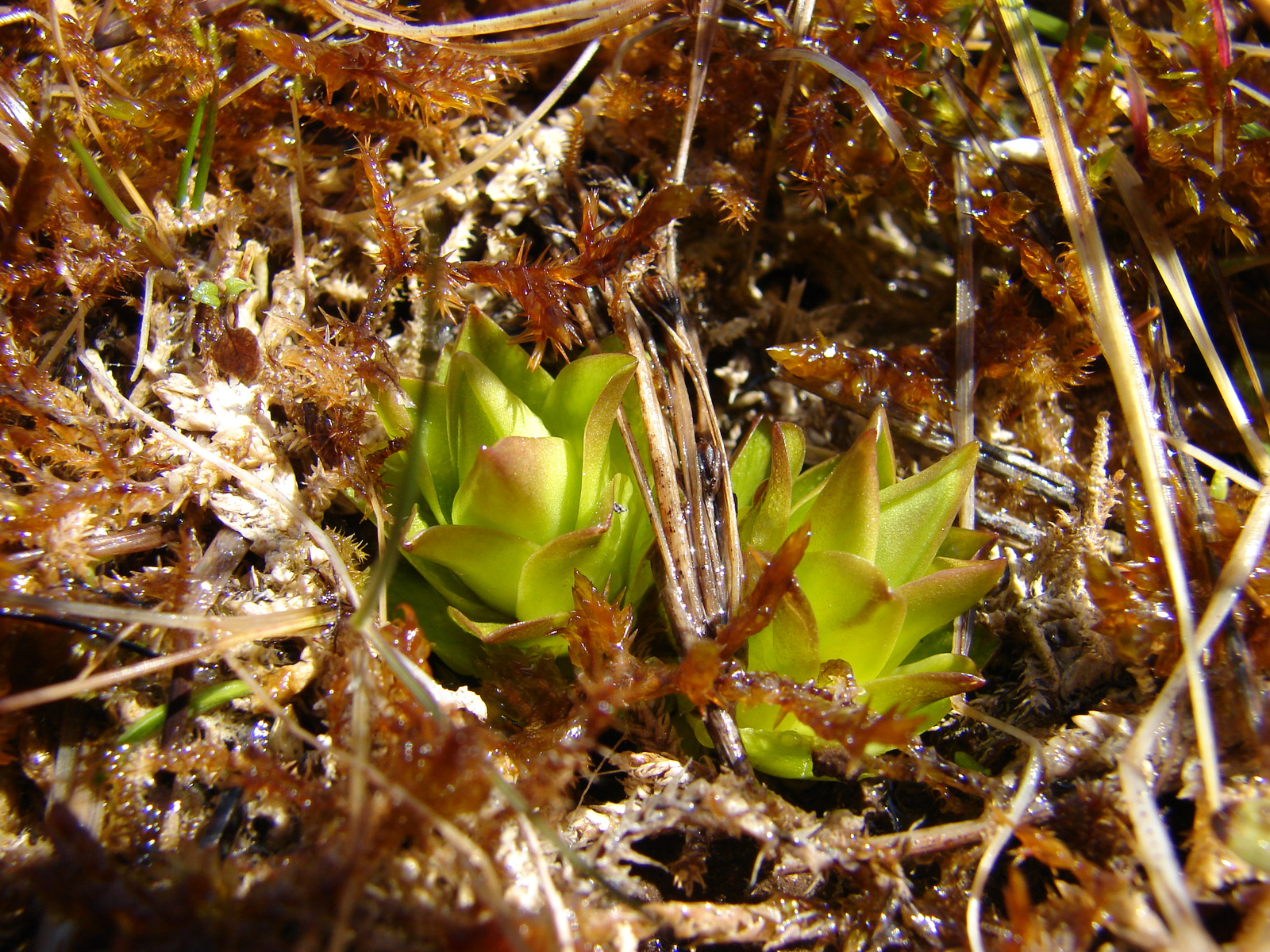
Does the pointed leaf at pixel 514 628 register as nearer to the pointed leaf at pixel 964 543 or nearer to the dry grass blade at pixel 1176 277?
the pointed leaf at pixel 964 543

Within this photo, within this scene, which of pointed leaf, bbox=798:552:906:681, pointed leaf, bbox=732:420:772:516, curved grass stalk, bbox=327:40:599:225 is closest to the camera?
pointed leaf, bbox=798:552:906:681

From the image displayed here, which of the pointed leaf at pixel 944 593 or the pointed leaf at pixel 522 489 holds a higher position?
the pointed leaf at pixel 522 489

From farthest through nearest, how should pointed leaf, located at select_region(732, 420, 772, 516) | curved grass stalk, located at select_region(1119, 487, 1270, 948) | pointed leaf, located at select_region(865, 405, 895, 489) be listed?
pointed leaf, located at select_region(732, 420, 772, 516) → pointed leaf, located at select_region(865, 405, 895, 489) → curved grass stalk, located at select_region(1119, 487, 1270, 948)

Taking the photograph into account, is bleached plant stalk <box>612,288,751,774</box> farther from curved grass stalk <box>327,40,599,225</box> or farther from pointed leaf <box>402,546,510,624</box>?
curved grass stalk <box>327,40,599,225</box>

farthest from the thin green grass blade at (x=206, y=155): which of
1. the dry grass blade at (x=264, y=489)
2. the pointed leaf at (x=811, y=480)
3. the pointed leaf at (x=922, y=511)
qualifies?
the pointed leaf at (x=922, y=511)

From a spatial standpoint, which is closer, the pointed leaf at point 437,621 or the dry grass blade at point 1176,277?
the pointed leaf at point 437,621

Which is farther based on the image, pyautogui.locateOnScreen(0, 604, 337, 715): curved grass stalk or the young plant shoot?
the young plant shoot

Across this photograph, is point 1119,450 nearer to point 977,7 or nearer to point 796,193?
point 796,193

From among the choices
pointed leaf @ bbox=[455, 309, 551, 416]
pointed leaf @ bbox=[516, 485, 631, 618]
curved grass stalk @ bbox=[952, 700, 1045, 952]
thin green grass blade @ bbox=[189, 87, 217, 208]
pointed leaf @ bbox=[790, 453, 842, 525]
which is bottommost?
curved grass stalk @ bbox=[952, 700, 1045, 952]

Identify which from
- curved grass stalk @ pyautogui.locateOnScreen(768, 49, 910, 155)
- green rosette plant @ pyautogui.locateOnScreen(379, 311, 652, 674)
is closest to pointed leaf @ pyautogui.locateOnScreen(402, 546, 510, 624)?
green rosette plant @ pyautogui.locateOnScreen(379, 311, 652, 674)
